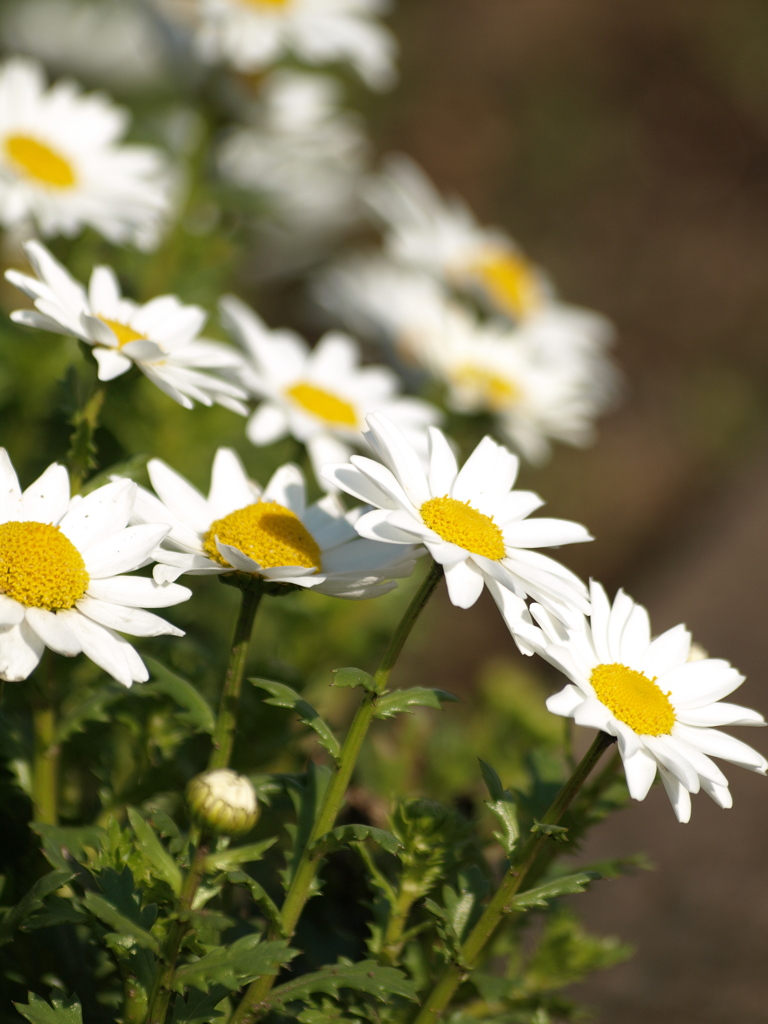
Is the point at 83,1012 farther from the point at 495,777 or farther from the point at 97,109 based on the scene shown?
the point at 97,109

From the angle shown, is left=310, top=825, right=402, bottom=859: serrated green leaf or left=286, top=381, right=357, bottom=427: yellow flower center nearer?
left=310, top=825, right=402, bottom=859: serrated green leaf

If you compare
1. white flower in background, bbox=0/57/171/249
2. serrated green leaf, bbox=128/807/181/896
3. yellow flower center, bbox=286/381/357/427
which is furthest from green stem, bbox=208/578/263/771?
white flower in background, bbox=0/57/171/249

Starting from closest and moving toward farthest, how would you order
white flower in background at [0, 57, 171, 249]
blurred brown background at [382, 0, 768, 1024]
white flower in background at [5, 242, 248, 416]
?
1. white flower in background at [5, 242, 248, 416]
2. white flower in background at [0, 57, 171, 249]
3. blurred brown background at [382, 0, 768, 1024]

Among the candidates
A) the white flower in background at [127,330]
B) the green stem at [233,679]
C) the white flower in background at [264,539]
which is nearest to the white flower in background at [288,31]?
the white flower in background at [127,330]

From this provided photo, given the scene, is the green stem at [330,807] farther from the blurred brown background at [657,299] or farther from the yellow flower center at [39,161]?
the yellow flower center at [39,161]

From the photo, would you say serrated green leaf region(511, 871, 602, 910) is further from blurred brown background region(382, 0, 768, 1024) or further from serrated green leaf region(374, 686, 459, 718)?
blurred brown background region(382, 0, 768, 1024)

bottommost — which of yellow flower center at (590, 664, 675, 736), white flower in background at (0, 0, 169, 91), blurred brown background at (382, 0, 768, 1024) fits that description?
white flower in background at (0, 0, 169, 91)

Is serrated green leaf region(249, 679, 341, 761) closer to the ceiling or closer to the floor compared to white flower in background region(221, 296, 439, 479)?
closer to the ceiling

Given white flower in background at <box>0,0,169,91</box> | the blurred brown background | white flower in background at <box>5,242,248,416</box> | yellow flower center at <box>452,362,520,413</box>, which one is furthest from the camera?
white flower in background at <box>0,0,169,91</box>
